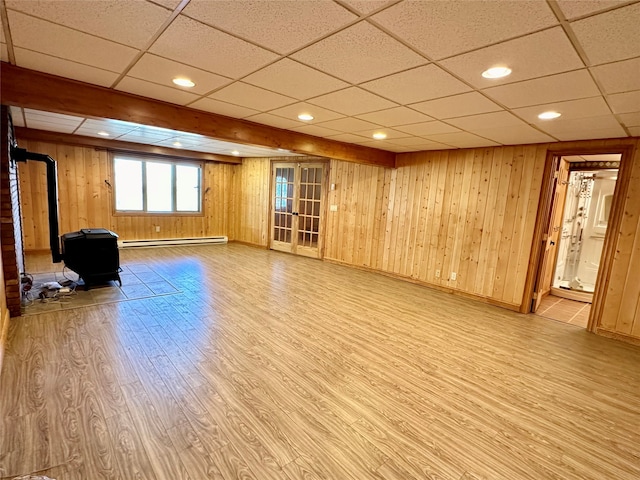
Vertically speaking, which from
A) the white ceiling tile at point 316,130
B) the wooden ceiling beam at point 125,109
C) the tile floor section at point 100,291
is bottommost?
the tile floor section at point 100,291

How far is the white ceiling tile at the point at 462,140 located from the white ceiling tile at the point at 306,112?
1.51m

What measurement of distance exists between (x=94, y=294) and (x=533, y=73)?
508 centimetres

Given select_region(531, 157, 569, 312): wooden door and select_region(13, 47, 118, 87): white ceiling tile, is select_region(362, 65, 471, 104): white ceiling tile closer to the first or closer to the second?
select_region(13, 47, 118, 87): white ceiling tile

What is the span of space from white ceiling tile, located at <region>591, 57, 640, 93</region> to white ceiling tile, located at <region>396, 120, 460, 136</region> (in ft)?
4.67

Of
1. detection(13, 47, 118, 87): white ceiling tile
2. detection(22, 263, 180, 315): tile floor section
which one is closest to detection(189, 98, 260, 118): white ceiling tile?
detection(13, 47, 118, 87): white ceiling tile

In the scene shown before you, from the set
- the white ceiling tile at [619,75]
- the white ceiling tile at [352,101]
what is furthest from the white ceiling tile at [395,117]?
the white ceiling tile at [619,75]

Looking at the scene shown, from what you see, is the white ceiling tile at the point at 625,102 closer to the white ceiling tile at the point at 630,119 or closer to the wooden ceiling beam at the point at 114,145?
the white ceiling tile at the point at 630,119

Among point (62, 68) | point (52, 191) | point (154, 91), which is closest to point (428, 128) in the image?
point (154, 91)

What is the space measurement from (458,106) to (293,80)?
1450 millimetres

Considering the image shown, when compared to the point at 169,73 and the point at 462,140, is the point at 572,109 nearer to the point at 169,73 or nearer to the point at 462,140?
the point at 462,140

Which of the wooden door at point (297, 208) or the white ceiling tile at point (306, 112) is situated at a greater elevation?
the white ceiling tile at point (306, 112)

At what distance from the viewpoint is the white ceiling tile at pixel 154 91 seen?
104 inches

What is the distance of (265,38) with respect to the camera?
5.75 feet

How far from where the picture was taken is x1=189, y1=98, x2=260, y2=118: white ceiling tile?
3.09 metres
